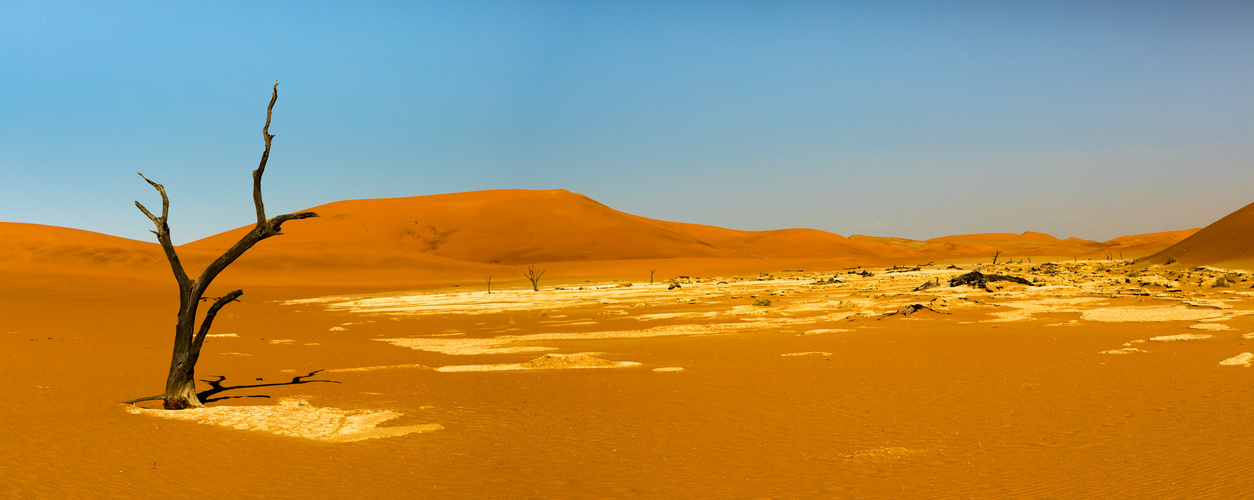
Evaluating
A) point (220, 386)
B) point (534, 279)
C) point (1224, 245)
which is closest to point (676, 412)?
point (220, 386)

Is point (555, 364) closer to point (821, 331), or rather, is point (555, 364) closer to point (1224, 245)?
point (821, 331)

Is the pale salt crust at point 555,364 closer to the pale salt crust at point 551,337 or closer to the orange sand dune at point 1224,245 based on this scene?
the pale salt crust at point 551,337

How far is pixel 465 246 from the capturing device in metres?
110

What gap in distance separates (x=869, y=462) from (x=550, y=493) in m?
2.95

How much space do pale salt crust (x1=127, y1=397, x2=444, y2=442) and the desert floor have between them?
0.06 metres

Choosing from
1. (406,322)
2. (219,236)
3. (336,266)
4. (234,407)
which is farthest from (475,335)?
(219,236)

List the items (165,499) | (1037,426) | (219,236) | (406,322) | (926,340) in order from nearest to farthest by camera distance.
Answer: (165,499)
(1037,426)
(926,340)
(406,322)
(219,236)

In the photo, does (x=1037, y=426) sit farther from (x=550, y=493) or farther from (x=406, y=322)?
(x=406, y=322)

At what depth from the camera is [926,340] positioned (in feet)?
54.0

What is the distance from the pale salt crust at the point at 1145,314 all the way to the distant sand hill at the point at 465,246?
102ft

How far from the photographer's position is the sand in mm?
6609

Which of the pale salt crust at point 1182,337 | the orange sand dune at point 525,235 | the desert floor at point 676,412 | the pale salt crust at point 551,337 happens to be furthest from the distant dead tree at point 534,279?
the pale salt crust at point 1182,337

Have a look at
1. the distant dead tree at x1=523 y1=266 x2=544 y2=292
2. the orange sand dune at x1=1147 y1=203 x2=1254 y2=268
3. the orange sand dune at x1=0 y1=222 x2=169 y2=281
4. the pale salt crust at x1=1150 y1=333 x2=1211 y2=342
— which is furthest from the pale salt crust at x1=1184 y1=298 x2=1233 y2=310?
the orange sand dune at x1=0 y1=222 x2=169 y2=281

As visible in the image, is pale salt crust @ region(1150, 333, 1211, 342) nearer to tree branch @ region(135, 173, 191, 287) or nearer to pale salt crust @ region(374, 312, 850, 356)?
pale salt crust @ region(374, 312, 850, 356)
